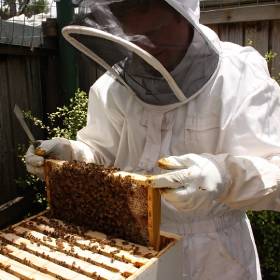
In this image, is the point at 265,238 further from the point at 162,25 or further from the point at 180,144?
the point at 162,25

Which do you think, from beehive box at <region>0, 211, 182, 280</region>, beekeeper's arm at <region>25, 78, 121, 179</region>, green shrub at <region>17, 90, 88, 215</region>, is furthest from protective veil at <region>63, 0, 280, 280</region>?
green shrub at <region>17, 90, 88, 215</region>

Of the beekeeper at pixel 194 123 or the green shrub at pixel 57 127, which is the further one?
the green shrub at pixel 57 127

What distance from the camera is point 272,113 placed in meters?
1.86

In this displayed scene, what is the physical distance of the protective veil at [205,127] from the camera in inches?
65.9

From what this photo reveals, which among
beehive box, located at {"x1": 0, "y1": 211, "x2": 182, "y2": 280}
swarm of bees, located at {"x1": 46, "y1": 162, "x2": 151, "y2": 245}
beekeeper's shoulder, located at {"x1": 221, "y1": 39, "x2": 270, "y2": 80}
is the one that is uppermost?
beekeeper's shoulder, located at {"x1": 221, "y1": 39, "x2": 270, "y2": 80}

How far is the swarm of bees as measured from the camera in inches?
64.6

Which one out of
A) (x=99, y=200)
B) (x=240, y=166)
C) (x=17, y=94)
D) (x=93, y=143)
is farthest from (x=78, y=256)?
(x=17, y=94)

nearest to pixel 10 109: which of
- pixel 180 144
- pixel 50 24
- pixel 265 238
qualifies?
pixel 50 24

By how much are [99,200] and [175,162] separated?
0.45 metres

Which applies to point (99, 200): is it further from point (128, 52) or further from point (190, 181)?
point (128, 52)

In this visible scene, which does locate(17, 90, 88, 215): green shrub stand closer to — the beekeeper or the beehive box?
the beekeeper

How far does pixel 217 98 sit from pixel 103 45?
63 cm

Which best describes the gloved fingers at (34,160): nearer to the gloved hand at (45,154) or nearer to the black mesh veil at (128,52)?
the gloved hand at (45,154)

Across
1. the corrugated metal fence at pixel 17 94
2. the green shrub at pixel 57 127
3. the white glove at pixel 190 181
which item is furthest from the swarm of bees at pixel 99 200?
the corrugated metal fence at pixel 17 94
